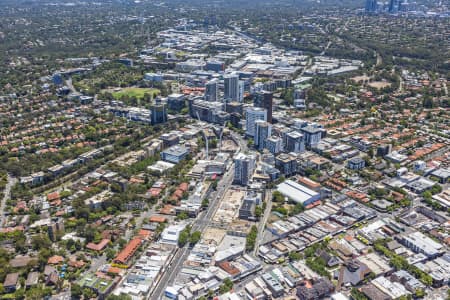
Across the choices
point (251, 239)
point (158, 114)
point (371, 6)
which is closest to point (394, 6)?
point (371, 6)

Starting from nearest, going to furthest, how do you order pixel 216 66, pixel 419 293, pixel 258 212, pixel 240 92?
pixel 419 293, pixel 258 212, pixel 240 92, pixel 216 66

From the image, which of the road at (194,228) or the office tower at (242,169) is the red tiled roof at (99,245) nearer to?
the road at (194,228)

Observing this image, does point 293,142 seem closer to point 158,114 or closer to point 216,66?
point 158,114

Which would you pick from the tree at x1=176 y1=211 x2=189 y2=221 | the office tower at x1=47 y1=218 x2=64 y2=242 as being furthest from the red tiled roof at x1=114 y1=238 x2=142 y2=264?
the office tower at x1=47 y1=218 x2=64 y2=242

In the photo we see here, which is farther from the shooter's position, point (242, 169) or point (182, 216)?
point (242, 169)

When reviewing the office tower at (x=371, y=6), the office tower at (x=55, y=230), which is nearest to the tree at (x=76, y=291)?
the office tower at (x=55, y=230)

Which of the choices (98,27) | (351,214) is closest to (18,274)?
(351,214)

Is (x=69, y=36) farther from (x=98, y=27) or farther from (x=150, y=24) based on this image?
(x=150, y=24)
